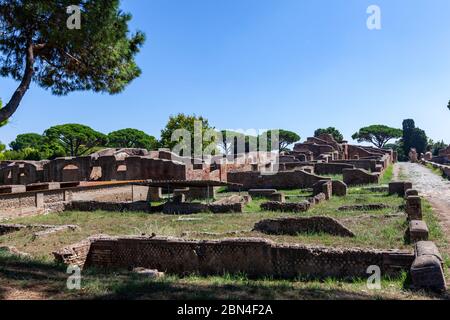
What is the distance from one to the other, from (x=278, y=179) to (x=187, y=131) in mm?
24906

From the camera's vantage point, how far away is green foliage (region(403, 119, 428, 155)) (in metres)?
69.6

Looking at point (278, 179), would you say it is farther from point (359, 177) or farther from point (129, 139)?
point (129, 139)

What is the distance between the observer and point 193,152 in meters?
54.0

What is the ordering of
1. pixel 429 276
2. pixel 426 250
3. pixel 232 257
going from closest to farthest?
pixel 429 276 → pixel 426 250 → pixel 232 257

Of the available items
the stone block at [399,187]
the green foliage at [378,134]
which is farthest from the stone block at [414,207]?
the green foliage at [378,134]

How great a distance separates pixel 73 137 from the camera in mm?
66375

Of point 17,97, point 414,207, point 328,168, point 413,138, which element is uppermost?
point 413,138

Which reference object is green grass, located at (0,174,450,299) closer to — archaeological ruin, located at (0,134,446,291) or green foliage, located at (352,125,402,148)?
archaeological ruin, located at (0,134,446,291)

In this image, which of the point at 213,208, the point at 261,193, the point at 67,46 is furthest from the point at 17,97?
the point at 261,193

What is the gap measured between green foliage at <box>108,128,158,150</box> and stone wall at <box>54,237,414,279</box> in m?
70.5

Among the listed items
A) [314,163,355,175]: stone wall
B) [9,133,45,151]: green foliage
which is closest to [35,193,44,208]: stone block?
[314,163,355,175]: stone wall

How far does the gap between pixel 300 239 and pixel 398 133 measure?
84570mm

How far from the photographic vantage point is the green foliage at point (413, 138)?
69.6 metres
